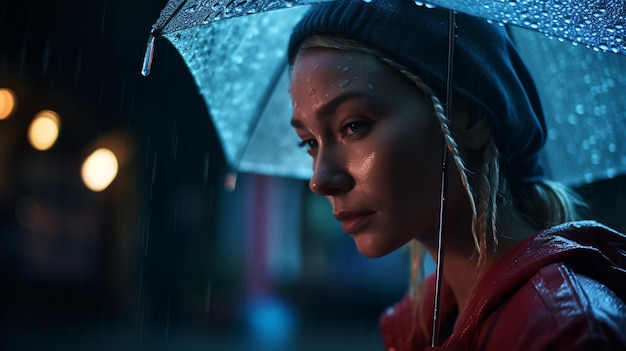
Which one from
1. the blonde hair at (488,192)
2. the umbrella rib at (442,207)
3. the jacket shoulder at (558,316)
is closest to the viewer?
the jacket shoulder at (558,316)

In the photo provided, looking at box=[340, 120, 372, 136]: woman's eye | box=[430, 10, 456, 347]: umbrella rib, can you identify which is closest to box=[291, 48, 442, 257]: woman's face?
box=[340, 120, 372, 136]: woman's eye

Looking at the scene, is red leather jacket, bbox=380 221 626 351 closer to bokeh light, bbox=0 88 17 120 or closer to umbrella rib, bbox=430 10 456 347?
umbrella rib, bbox=430 10 456 347

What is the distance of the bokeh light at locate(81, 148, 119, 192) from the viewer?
11.0 m

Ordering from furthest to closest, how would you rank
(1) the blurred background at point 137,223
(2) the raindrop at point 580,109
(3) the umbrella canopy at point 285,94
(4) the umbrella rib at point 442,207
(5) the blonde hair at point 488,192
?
(1) the blurred background at point 137,223
(2) the raindrop at point 580,109
(3) the umbrella canopy at point 285,94
(5) the blonde hair at point 488,192
(4) the umbrella rib at point 442,207

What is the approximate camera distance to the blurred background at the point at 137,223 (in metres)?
9.47

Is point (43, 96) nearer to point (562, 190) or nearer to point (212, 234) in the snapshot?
point (212, 234)

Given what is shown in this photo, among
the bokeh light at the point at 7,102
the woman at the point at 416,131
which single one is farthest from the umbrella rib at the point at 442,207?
the bokeh light at the point at 7,102

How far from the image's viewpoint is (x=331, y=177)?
70.6 inches

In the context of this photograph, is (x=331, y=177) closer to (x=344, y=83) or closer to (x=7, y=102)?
(x=344, y=83)

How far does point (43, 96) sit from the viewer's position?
10352 millimetres

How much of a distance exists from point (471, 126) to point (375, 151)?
326mm

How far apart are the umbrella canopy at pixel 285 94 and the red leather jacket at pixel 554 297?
2.92 feet

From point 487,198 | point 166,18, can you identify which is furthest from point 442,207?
point 166,18

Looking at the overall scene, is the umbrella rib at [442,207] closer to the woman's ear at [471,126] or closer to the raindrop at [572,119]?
the woman's ear at [471,126]
